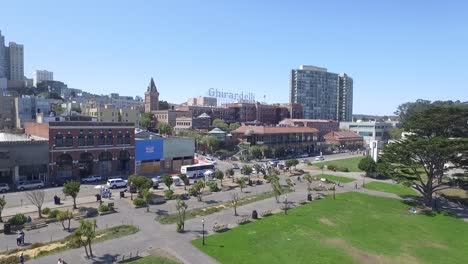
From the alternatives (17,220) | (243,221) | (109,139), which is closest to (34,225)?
(17,220)

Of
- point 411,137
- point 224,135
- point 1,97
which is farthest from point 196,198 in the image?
point 1,97

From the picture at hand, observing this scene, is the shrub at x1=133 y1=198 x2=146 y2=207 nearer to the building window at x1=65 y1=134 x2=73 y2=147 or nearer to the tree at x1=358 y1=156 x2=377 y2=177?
the building window at x1=65 y1=134 x2=73 y2=147

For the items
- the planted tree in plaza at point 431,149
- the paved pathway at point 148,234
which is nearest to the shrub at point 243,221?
the paved pathway at point 148,234

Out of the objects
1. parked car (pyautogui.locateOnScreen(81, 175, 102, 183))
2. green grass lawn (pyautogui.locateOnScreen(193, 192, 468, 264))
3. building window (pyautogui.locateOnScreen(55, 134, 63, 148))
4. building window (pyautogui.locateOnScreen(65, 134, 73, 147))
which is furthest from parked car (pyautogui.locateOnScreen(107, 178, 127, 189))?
green grass lawn (pyautogui.locateOnScreen(193, 192, 468, 264))

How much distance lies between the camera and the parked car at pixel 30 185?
60.0 meters

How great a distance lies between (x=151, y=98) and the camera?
17475cm

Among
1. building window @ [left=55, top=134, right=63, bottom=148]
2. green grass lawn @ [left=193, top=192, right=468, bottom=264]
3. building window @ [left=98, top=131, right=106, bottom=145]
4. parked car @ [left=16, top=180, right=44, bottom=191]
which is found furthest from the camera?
building window @ [left=98, top=131, right=106, bottom=145]

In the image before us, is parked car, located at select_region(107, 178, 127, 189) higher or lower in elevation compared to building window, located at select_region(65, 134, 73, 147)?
lower

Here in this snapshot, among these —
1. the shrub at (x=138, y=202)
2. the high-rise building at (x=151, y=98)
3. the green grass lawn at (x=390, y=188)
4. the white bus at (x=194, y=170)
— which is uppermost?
the high-rise building at (x=151, y=98)

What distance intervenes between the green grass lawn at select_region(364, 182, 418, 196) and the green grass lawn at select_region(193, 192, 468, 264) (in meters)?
14.0

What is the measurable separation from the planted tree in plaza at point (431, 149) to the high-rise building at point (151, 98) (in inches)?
5176

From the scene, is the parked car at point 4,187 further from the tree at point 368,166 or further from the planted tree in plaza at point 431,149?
the tree at point 368,166

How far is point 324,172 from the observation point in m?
91.4

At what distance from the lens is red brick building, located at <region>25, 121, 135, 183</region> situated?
65550mm
